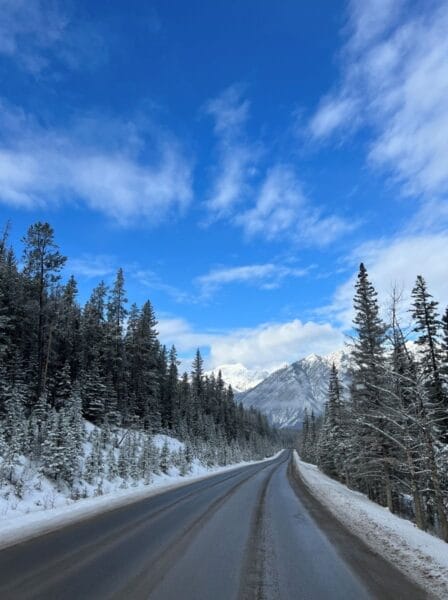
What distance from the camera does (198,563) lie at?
23.1 ft

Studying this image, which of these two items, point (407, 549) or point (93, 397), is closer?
point (407, 549)

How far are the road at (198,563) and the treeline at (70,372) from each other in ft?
23.6

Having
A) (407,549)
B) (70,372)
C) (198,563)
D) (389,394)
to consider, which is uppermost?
(70,372)

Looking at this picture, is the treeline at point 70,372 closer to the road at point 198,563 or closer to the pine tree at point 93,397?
the pine tree at point 93,397

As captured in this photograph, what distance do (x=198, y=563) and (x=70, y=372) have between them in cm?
4104

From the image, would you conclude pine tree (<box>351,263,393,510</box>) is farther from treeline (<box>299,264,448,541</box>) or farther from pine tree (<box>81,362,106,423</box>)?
pine tree (<box>81,362,106,423</box>)

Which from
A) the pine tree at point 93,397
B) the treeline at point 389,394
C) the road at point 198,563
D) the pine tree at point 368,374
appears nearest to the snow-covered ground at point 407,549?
the road at point 198,563

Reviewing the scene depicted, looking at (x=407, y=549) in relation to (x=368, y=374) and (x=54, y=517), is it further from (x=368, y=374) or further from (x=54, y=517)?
(x=368, y=374)

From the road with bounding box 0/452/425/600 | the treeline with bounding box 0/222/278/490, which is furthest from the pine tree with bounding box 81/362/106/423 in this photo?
the road with bounding box 0/452/425/600

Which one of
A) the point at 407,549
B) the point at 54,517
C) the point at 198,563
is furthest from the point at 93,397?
the point at 407,549

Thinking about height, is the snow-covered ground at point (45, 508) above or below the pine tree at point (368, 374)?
below

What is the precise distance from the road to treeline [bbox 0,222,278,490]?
23.6 feet

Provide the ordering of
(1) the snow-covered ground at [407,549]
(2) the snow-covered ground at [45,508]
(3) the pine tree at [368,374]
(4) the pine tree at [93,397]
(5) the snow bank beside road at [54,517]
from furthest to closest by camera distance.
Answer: (4) the pine tree at [93,397], (3) the pine tree at [368,374], (2) the snow-covered ground at [45,508], (5) the snow bank beside road at [54,517], (1) the snow-covered ground at [407,549]

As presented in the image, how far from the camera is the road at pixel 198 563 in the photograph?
5.59 m
